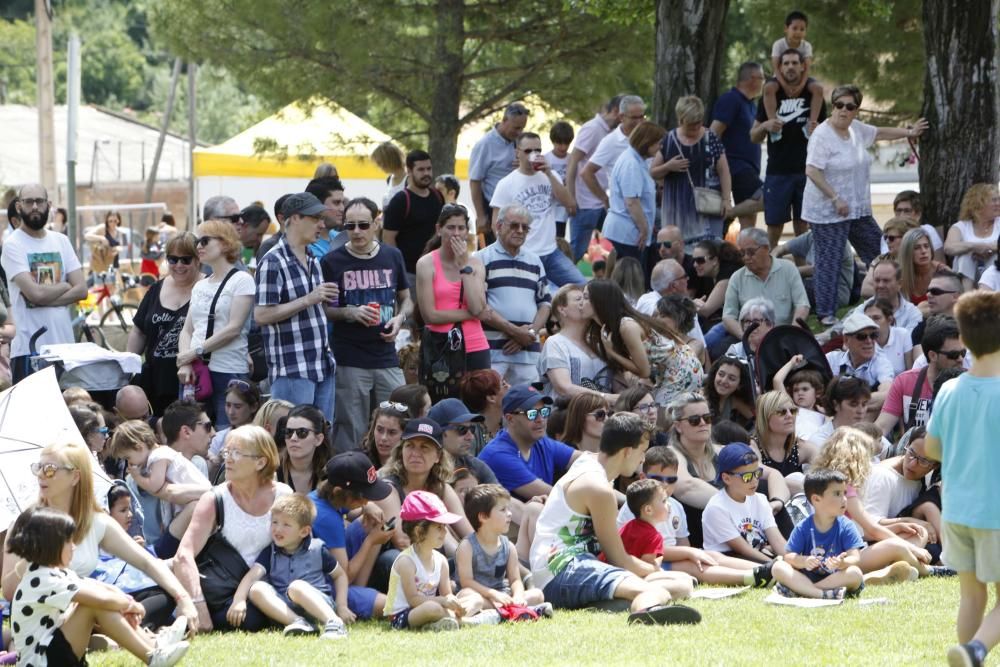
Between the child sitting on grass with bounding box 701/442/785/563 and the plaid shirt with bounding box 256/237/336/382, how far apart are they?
270cm

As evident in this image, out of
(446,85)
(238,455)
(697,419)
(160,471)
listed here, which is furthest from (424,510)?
(446,85)

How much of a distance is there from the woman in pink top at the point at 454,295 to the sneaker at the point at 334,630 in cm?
367

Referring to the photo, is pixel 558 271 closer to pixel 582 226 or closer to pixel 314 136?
pixel 582 226

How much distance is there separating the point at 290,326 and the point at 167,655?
3681 mm

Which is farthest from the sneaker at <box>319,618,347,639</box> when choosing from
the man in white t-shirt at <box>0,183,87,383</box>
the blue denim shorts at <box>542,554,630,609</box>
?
the man in white t-shirt at <box>0,183,87,383</box>

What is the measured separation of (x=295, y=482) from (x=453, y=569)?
1134mm

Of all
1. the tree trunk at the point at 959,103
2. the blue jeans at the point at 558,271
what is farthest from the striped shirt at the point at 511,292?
the tree trunk at the point at 959,103

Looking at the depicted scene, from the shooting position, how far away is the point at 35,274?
1081cm

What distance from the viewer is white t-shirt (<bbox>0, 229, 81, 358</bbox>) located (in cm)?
1073

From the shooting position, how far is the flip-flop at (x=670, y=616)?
736 cm

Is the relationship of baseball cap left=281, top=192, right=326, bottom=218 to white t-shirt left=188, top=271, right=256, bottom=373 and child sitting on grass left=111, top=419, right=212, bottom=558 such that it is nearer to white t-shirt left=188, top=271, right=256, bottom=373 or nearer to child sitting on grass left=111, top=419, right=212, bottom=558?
white t-shirt left=188, top=271, right=256, bottom=373

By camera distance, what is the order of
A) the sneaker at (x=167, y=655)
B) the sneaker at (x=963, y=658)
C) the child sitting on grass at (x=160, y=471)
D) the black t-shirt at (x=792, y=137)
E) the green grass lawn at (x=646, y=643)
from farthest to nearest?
Result: the black t-shirt at (x=792, y=137), the child sitting on grass at (x=160, y=471), the green grass lawn at (x=646, y=643), the sneaker at (x=167, y=655), the sneaker at (x=963, y=658)

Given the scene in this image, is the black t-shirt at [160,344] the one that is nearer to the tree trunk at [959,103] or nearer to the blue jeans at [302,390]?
the blue jeans at [302,390]

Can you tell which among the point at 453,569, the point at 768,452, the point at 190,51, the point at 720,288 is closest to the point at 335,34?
the point at 190,51
